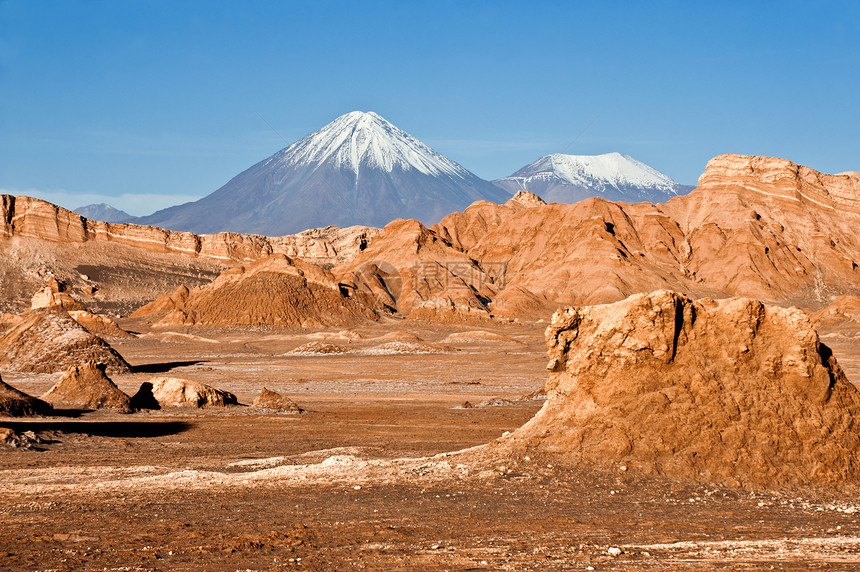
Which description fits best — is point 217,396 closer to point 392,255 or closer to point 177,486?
point 177,486

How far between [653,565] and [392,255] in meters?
82.3

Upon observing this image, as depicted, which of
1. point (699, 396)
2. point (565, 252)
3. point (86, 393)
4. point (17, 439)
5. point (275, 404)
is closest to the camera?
point (699, 396)

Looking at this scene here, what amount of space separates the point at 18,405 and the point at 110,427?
2.45 m

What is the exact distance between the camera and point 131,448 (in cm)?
1545

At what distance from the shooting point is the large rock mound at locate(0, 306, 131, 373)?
106 ft

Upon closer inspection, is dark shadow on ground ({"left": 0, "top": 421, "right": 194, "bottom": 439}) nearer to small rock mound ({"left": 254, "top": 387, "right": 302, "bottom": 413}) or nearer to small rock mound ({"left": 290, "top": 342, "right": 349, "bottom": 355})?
small rock mound ({"left": 254, "top": 387, "right": 302, "bottom": 413})

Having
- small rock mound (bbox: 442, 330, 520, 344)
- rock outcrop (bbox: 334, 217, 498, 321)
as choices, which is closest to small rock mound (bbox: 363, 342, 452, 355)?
small rock mound (bbox: 442, 330, 520, 344)

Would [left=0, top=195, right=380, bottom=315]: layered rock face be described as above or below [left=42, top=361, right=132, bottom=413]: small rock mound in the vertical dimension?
above

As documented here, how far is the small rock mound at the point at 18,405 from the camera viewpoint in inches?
736

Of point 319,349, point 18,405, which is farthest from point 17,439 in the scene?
point 319,349

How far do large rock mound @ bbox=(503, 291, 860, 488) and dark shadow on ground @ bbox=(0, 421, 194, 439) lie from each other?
895 cm

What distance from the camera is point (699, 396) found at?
11359mm

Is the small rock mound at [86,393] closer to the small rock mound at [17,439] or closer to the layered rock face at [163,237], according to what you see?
the small rock mound at [17,439]
